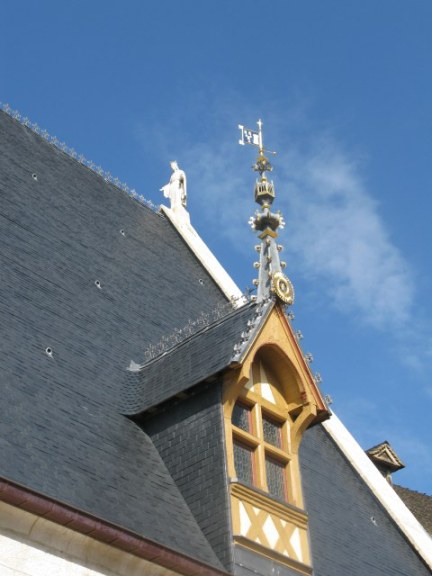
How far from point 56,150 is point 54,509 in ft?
35.0

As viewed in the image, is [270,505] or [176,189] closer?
[270,505]

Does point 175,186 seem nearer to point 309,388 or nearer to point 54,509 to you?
point 309,388

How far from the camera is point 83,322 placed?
613 inches

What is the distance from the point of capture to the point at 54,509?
10.8m

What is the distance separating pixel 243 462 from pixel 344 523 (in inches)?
122

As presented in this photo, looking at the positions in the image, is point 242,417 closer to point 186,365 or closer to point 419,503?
point 186,365

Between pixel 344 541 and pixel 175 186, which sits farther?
pixel 175 186

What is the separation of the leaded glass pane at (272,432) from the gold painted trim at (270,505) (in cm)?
106

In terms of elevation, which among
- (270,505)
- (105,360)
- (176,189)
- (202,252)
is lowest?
(270,505)

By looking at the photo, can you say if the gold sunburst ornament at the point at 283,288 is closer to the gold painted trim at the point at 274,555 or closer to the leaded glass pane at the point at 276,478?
the leaded glass pane at the point at 276,478

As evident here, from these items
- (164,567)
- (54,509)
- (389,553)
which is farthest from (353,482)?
(54,509)

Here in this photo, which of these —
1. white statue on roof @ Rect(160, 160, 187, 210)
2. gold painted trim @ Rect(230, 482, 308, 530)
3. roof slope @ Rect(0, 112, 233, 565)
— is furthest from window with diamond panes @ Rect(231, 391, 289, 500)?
white statue on roof @ Rect(160, 160, 187, 210)

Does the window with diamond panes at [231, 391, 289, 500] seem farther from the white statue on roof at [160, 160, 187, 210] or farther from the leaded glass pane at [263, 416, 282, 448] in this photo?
the white statue on roof at [160, 160, 187, 210]

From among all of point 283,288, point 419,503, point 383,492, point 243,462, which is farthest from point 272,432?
point 419,503
